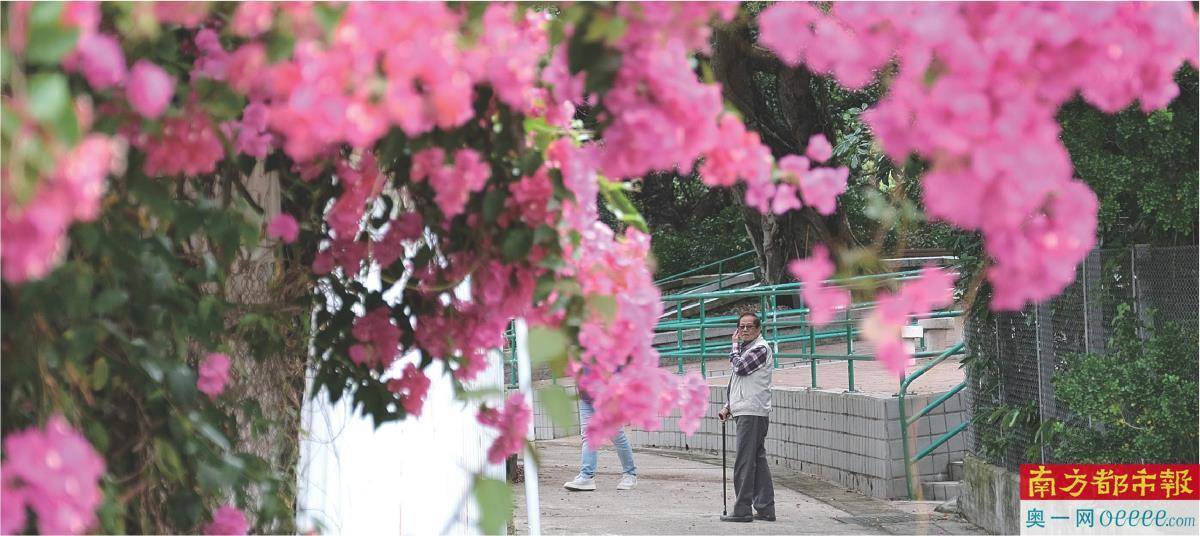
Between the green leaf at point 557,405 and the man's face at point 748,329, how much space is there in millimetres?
6393

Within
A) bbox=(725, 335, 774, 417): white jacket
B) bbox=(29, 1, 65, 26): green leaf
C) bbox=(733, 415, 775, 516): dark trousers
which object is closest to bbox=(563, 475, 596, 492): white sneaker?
bbox=(733, 415, 775, 516): dark trousers

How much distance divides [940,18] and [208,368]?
1414mm

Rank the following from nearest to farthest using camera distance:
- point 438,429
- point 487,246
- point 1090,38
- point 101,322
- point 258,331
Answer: point 1090,38 < point 101,322 < point 487,246 < point 258,331 < point 438,429

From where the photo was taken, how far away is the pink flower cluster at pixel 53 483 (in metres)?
1.41

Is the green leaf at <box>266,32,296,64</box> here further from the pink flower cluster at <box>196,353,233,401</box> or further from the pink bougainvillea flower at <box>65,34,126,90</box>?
the pink flower cluster at <box>196,353,233,401</box>

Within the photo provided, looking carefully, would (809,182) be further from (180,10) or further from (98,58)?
(98,58)

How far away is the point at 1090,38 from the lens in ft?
5.15

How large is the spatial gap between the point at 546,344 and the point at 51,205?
A: 3.39 ft

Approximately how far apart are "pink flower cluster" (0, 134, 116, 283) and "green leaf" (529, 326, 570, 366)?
0.97m

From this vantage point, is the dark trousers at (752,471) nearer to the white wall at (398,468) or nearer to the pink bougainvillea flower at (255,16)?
the white wall at (398,468)

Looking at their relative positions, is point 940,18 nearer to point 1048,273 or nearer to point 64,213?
point 1048,273

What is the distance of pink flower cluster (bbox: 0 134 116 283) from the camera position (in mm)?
1221

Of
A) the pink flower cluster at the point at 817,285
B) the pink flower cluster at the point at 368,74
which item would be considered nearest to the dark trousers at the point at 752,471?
the pink flower cluster at the point at 817,285

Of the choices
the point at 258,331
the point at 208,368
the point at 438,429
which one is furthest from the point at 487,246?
the point at 438,429
